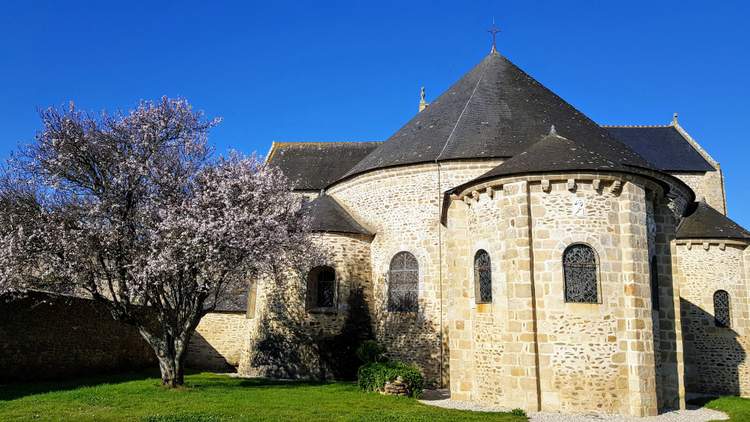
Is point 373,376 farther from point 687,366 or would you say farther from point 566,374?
point 687,366

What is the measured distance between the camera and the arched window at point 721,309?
58.4 ft

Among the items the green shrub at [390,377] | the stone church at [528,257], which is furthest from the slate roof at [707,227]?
the green shrub at [390,377]

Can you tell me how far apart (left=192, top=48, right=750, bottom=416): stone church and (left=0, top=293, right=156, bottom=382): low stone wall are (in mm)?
4160

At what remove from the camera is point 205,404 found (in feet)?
37.9

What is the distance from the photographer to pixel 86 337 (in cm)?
1689

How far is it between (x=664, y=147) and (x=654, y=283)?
54.7 ft

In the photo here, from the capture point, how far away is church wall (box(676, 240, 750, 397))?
17500 mm

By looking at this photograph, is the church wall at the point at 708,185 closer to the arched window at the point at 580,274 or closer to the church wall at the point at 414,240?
the church wall at the point at 414,240

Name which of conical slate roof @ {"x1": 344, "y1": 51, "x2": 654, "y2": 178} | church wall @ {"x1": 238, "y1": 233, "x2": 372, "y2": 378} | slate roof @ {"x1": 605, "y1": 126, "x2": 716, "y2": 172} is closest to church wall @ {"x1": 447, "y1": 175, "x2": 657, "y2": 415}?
conical slate roof @ {"x1": 344, "y1": 51, "x2": 654, "y2": 178}

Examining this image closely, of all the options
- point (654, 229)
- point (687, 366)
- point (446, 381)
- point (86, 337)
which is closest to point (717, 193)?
point (687, 366)

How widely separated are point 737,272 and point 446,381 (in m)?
9.48

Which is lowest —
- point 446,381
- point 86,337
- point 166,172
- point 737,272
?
point 446,381

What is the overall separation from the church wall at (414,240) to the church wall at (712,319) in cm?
709

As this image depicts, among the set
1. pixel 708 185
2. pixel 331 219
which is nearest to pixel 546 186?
pixel 331 219
